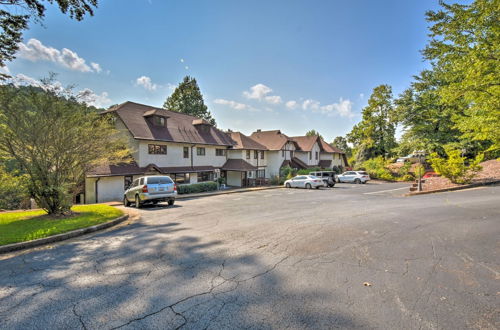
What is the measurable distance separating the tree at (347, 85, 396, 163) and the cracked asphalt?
39.1 m

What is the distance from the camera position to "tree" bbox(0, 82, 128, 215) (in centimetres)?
912

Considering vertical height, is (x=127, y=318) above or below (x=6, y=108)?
below

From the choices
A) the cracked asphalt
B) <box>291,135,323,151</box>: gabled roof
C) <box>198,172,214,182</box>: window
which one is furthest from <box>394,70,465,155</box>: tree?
the cracked asphalt

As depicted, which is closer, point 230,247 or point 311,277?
point 311,277

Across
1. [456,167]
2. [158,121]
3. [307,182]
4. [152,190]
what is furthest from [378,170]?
[152,190]

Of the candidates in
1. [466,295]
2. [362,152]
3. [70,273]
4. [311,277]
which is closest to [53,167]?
[70,273]

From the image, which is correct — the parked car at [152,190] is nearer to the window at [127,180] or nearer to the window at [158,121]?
the window at [127,180]

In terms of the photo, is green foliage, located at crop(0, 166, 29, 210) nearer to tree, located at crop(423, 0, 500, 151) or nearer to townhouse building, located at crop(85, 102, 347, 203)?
townhouse building, located at crop(85, 102, 347, 203)

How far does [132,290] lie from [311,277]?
2920 millimetres

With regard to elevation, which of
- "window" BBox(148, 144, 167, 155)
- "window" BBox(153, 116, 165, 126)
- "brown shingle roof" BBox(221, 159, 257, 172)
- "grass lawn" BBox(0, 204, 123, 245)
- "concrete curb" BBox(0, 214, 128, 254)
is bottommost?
"concrete curb" BBox(0, 214, 128, 254)

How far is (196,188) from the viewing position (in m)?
25.5

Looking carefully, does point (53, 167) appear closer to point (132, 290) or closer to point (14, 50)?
point (14, 50)

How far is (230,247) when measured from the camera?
5754 millimetres

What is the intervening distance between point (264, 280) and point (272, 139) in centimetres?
3752
